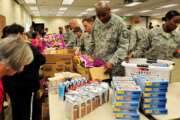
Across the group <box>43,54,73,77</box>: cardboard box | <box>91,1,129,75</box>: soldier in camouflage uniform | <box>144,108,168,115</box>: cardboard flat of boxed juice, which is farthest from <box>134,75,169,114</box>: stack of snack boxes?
<box>43,54,73,77</box>: cardboard box

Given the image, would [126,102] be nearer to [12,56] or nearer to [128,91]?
[128,91]

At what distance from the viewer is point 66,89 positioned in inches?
77.7

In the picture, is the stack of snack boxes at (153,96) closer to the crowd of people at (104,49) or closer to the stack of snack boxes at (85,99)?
the stack of snack boxes at (85,99)

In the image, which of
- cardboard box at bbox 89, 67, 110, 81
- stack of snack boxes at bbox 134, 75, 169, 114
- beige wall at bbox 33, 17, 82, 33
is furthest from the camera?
beige wall at bbox 33, 17, 82, 33

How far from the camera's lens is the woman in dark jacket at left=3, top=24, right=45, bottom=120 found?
101 inches

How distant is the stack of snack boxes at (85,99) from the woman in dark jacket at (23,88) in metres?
0.95

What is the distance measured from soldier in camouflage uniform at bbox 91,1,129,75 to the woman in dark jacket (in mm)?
769

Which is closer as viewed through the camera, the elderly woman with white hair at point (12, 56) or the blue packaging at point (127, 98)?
the elderly woman with white hair at point (12, 56)

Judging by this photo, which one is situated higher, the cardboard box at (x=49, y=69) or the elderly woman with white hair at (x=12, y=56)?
the elderly woman with white hair at (x=12, y=56)

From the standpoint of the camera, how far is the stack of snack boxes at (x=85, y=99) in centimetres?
162

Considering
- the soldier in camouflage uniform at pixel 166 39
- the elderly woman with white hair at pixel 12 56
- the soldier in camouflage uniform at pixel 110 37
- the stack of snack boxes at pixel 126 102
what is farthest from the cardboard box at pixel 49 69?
the elderly woman with white hair at pixel 12 56

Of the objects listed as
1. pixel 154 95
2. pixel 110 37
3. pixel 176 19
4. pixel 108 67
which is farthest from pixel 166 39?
pixel 154 95

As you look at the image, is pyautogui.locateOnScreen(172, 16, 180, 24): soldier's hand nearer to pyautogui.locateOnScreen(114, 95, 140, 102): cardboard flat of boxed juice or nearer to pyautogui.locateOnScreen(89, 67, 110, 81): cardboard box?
pyautogui.locateOnScreen(89, 67, 110, 81): cardboard box

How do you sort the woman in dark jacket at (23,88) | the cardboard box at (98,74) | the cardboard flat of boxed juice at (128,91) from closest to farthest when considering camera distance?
the cardboard flat of boxed juice at (128,91)
the cardboard box at (98,74)
the woman in dark jacket at (23,88)
